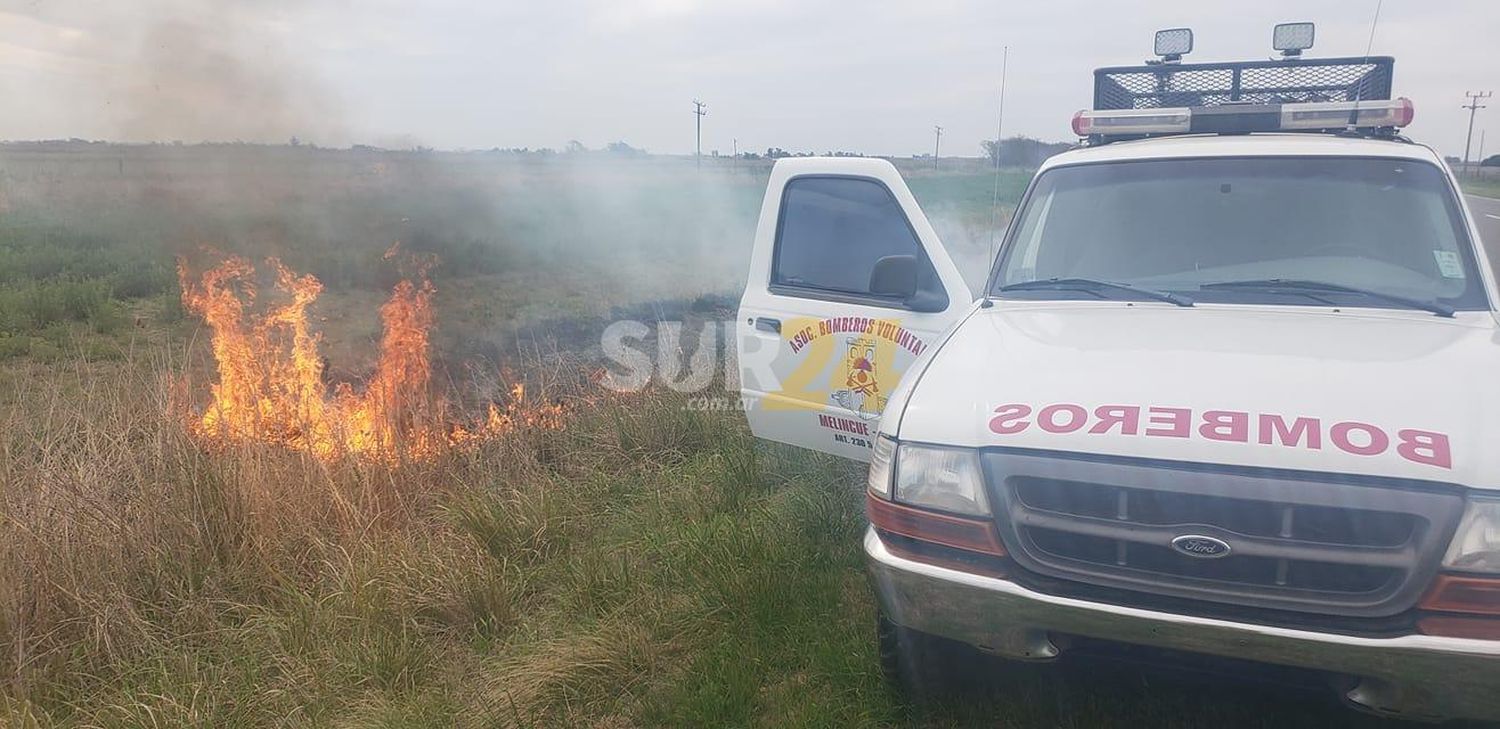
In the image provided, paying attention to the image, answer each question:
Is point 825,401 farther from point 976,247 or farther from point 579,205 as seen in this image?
point 579,205

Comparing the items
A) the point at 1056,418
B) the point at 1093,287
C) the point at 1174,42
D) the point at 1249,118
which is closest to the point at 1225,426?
the point at 1056,418

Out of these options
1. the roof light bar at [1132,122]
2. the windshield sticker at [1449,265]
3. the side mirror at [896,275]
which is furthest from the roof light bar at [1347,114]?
the side mirror at [896,275]

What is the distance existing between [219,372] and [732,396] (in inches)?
141

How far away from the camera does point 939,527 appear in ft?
7.76

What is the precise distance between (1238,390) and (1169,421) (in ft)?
0.81

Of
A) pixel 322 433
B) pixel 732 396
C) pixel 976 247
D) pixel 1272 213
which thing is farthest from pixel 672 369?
pixel 1272 213

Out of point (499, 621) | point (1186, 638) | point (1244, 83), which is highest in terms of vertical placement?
point (1244, 83)

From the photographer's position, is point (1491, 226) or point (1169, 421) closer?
point (1169, 421)

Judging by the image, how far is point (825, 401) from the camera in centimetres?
426

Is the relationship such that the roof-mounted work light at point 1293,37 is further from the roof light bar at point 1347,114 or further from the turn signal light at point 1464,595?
the turn signal light at point 1464,595

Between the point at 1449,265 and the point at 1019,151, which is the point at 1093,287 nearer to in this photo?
the point at 1449,265

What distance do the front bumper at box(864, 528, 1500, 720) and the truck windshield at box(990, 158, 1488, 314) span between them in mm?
1368

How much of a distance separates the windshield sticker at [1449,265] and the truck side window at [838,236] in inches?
70.7

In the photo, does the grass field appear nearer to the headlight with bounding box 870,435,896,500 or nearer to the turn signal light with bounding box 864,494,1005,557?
the turn signal light with bounding box 864,494,1005,557
